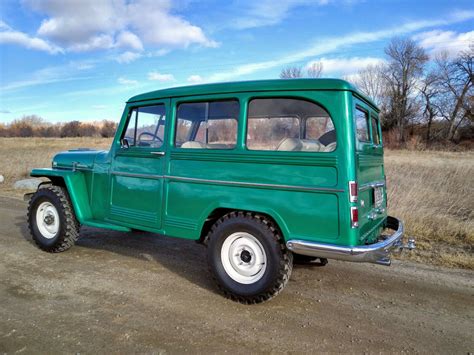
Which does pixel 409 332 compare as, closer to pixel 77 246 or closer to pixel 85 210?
pixel 85 210

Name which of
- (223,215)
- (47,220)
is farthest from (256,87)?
(47,220)

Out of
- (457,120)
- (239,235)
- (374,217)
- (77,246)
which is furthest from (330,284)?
(457,120)

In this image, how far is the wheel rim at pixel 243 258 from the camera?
3.87 metres

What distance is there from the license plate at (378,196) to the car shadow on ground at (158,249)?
1161 millimetres

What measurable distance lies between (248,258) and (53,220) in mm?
3201

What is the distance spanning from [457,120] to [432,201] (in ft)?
143

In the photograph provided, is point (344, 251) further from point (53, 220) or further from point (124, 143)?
point (53, 220)

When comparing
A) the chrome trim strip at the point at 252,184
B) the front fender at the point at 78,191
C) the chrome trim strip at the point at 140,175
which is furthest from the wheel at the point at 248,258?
the front fender at the point at 78,191

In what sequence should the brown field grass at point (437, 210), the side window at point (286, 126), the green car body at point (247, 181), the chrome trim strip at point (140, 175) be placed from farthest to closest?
the brown field grass at point (437, 210)
the chrome trim strip at point (140, 175)
the side window at point (286, 126)
the green car body at point (247, 181)

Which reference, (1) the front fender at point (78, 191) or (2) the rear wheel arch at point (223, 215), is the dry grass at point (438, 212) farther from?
(1) the front fender at point (78, 191)

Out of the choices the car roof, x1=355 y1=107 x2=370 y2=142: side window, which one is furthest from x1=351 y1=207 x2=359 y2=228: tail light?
the car roof

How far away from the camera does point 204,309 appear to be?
369cm

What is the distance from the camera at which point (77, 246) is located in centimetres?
580

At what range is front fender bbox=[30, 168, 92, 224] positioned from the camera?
17.0 ft
